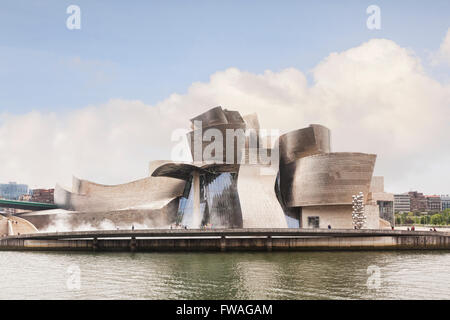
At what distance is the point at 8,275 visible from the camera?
20.6 meters

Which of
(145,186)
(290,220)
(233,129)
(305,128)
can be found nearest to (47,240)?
(145,186)

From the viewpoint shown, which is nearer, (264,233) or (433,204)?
(264,233)

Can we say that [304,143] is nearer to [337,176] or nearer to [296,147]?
[296,147]

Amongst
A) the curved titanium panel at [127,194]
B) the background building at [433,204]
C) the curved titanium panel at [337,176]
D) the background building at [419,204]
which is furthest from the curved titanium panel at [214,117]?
the background building at [433,204]

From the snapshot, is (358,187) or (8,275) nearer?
(8,275)

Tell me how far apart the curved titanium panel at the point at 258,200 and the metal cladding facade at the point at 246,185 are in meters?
0.09

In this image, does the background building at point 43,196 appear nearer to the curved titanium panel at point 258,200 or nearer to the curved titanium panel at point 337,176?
the curved titanium panel at point 258,200

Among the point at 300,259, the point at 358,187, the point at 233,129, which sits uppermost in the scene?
the point at 233,129

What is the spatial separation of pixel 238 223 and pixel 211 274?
21696 millimetres

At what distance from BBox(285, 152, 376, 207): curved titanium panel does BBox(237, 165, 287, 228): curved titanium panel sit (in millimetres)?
3676

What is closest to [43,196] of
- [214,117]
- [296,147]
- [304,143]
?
[214,117]

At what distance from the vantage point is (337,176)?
4019 centimetres

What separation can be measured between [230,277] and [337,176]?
23685 millimetres
